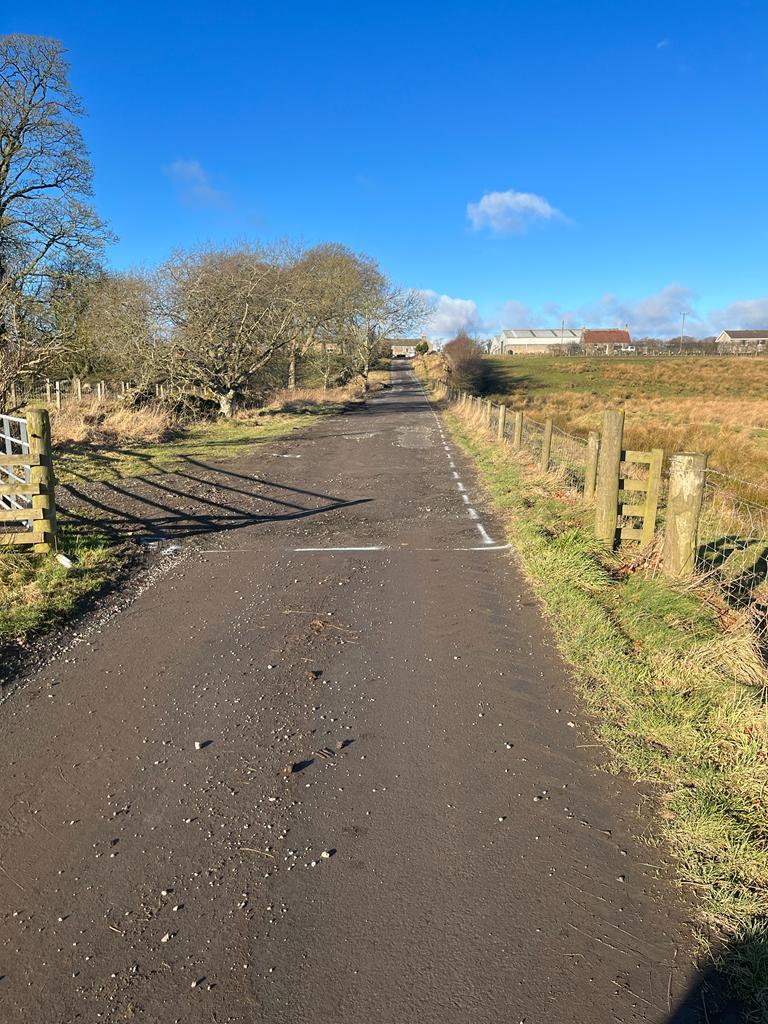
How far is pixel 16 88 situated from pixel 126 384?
1137 centimetres

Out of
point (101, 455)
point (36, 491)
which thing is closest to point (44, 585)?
point (36, 491)

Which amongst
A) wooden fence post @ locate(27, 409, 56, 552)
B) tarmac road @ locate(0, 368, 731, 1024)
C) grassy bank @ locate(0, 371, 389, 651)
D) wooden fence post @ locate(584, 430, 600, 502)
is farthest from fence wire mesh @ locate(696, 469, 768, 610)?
wooden fence post @ locate(27, 409, 56, 552)

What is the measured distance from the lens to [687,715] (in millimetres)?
4023

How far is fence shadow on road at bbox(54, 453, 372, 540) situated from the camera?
30.7 feet

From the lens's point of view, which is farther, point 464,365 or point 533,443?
point 464,365

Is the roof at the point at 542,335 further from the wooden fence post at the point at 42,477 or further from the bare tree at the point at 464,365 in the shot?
the wooden fence post at the point at 42,477

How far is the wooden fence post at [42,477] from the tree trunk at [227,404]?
1817 cm

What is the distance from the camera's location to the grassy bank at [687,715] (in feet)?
8.82

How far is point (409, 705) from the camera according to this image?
4363mm

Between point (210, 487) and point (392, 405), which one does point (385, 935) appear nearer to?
point (210, 487)

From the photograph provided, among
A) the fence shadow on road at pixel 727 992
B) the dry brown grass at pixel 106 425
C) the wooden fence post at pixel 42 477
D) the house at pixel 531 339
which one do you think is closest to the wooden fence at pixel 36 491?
the wooden fence post at pixel 42 477

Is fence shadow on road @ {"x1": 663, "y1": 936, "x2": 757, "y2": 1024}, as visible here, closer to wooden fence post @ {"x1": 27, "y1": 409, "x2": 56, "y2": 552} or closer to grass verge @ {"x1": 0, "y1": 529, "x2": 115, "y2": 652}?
grass verge @ {"x1": 0, "y1": 529, "x2": 115, "y2": 652}

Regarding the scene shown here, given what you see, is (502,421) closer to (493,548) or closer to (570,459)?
(570,459)

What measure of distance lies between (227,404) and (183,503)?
15644 millimetres
